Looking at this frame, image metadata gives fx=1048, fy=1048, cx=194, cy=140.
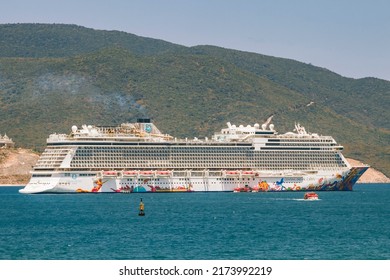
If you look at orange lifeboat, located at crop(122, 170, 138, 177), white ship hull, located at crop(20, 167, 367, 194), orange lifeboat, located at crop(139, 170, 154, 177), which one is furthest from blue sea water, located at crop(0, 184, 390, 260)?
orange lifeboat, located at crop(139, 170, 154, 177)

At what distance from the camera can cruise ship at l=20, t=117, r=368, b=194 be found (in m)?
129

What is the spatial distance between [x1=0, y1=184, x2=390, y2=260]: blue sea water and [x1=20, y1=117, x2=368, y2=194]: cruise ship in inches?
824

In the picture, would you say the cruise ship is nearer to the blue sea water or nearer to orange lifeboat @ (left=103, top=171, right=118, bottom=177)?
orange lifeboat @ (left=103, top=171, right=118, bottom=177)

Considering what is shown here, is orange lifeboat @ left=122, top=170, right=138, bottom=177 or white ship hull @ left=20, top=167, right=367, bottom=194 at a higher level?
orange lifeboat @ left=122, top=170, right=138, bottom=177

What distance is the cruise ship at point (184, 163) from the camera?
129m

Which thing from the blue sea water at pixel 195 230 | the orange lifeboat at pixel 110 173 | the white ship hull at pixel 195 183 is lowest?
the blue sea water at pixel 195 230

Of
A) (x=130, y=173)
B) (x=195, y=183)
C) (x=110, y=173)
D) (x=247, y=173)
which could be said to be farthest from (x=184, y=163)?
(x=110, y=173)

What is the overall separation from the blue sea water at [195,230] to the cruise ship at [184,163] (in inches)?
824

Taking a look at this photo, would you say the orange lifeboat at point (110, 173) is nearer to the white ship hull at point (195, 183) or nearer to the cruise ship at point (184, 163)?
the cruise ship at point (184, 163)

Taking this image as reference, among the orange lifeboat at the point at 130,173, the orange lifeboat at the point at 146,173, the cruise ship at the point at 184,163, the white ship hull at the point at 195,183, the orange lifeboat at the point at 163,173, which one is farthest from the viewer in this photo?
the orange lifeboat at the point at 163,173

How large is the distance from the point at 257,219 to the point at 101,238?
18994 mm

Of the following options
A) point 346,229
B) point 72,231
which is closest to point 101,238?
point 72,231

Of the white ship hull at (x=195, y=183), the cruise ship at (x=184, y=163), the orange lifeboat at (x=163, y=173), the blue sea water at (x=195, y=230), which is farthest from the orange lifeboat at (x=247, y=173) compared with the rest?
the blue sea water at (x=195, y=230)

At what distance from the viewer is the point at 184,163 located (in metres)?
138
